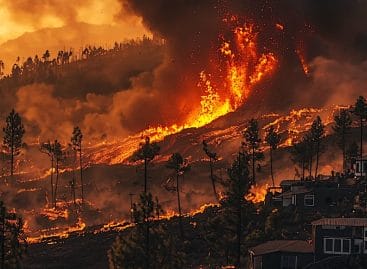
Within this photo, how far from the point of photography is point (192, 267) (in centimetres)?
7212

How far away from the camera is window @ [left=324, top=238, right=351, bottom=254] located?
6156 centimetres

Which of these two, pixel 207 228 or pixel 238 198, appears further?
pixel 207 228

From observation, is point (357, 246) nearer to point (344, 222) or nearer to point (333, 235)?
point (333, 235)

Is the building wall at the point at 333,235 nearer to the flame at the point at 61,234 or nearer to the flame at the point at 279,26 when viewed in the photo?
the flame at the point at 61,234

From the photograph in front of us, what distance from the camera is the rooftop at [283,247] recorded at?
6166 cm

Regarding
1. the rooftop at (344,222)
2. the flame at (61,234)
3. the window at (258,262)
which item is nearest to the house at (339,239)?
the rooftop at (344,222)

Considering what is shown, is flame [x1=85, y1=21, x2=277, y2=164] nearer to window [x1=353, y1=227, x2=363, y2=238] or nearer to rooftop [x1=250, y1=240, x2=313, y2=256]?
rooftop [x1=250, y1=240, x2=313, y2=256]

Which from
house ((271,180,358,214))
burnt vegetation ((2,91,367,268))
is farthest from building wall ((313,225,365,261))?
house ((271,180,358,214))

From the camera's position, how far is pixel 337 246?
2429 inches

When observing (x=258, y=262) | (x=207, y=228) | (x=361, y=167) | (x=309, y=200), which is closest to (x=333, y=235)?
(x=258, y=262)

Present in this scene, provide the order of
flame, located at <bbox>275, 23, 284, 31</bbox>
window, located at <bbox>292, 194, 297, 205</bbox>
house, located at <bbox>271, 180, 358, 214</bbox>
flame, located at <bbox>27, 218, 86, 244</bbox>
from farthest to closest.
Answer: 1. flame, located at <bbox>275, 23, 284, 31</bbox>
2. flame, located at <bbox>27, 218, 86, 244</bbox>
3. window, located at <bbox>292, 194, 297, 205</bbox>
4. house, located at <bbox>271, 180, 358, 214</bbox>

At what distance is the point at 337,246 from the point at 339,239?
0.61 meters

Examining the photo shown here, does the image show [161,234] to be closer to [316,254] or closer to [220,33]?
[316,254]

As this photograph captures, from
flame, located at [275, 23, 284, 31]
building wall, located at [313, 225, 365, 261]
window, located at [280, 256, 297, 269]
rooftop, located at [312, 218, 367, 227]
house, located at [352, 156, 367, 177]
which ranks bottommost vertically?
window, located at [280, 256, 297, 269]
